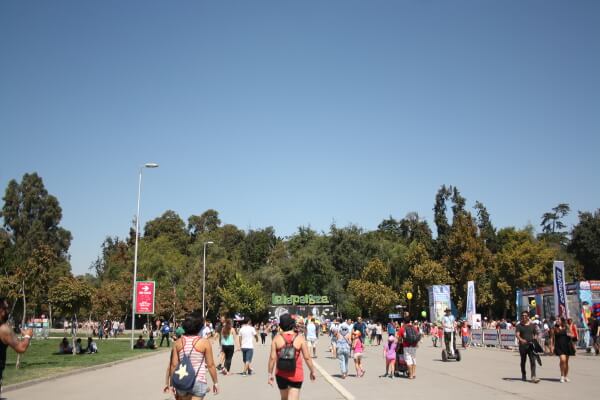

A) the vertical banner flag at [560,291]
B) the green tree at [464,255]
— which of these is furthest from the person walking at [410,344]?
the green tree at [464,255]

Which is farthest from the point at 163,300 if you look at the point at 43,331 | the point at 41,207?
the point at 41,207

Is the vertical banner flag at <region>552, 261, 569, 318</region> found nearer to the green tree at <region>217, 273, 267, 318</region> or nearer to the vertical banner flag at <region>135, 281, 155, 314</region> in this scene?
the vertical banner flag at <region>135, 281, 155, 314</region>

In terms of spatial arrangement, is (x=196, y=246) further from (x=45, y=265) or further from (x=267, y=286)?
(x=45, y=265)

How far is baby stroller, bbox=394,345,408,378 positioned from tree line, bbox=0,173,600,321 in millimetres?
33543

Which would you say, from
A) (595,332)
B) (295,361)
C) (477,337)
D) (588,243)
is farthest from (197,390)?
(588,243)

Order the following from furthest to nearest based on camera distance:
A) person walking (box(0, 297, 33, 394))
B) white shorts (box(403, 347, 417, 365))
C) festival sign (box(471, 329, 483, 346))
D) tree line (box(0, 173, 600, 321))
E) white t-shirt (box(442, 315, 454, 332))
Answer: tree line (box(0, 173, 600, 321)) → festival sign (box(471, 329, 483, 346)) → white t-shirt (box(442, 315, 454, 332)) → white shorts (box(403, 347, 417, 365)) → person walking (box(0, 297, 33, 394))

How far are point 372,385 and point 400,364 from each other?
2.46m

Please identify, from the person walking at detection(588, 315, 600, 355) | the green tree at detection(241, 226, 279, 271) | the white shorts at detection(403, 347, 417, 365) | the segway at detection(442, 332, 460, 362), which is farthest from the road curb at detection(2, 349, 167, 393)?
the green tree at detection(241, 226, 279, 271)

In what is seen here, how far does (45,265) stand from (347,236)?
173 feet

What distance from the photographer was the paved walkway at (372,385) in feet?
40.2

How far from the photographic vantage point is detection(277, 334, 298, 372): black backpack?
723 cm

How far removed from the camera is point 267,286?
81.5 meters

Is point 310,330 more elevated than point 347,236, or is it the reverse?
point 347,236

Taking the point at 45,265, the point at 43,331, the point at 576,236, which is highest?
the point at 576,236
